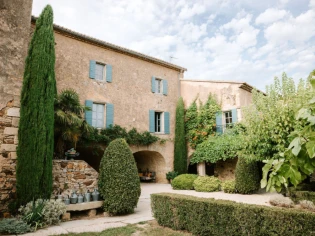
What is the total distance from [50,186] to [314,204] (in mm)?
8094

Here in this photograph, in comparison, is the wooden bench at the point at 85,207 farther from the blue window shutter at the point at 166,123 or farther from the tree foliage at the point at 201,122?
the tree foliage at the point at 201,122

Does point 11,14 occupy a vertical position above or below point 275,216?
above

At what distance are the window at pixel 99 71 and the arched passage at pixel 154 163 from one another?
5.87 m

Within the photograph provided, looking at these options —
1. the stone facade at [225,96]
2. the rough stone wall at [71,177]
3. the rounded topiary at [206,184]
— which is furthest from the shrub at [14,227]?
the stone facade at [225,96]

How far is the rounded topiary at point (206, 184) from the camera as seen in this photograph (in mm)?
11547

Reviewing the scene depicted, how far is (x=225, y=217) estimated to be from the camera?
466 cm

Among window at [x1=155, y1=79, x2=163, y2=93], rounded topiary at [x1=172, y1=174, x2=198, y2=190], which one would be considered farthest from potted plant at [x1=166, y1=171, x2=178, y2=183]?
window at [x1=155, y1=79, x2=163, y2=93]

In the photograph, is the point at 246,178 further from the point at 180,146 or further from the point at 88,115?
the point at 88,115

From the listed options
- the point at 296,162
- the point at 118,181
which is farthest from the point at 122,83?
the point at 296,162

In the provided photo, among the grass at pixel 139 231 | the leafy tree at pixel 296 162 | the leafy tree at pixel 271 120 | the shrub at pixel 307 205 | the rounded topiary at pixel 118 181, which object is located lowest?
the grass at pixel 139 231

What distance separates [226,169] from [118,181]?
9928 mm

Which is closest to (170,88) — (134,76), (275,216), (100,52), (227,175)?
(134,76)

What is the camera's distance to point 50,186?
259 inches

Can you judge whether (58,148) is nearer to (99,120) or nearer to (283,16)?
(99,120)
